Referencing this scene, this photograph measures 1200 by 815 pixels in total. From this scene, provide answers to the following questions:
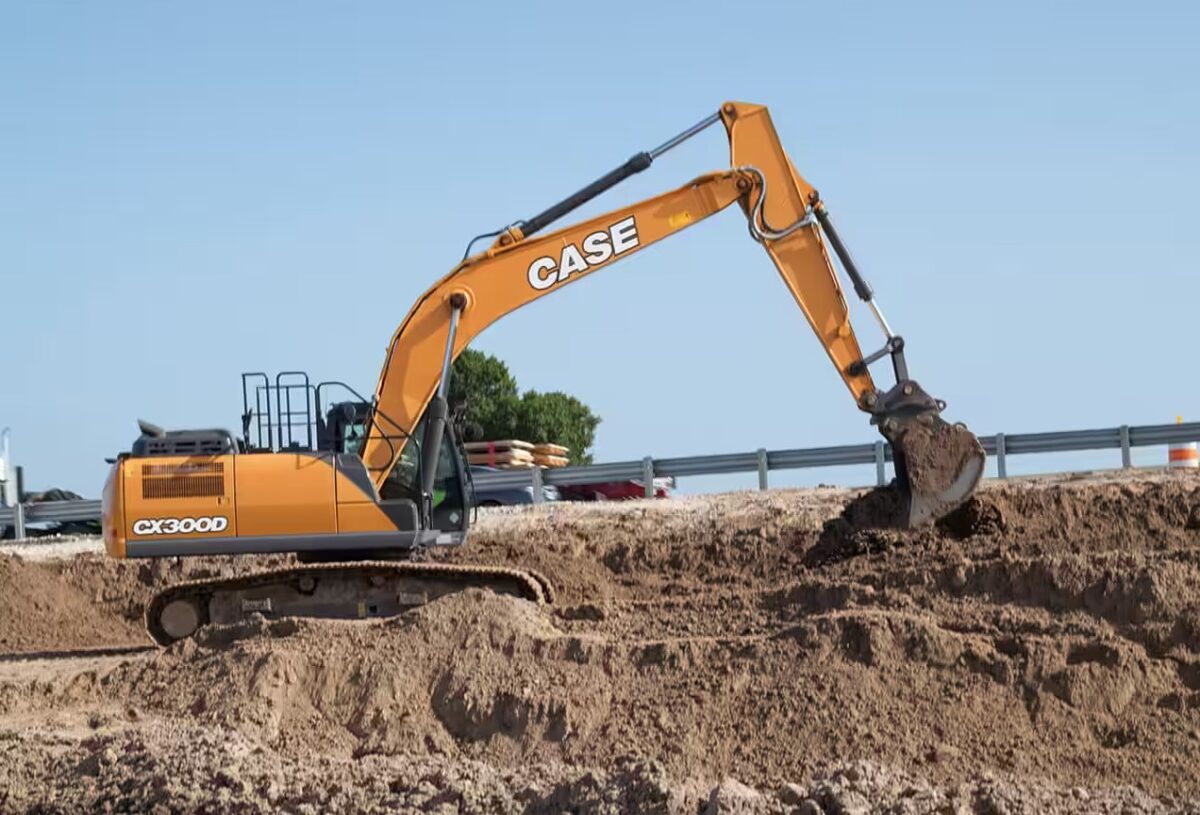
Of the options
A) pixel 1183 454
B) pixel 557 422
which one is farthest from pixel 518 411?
pixel 1183 454

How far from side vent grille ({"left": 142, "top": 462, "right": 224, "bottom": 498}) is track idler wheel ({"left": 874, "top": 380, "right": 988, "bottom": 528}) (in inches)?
224

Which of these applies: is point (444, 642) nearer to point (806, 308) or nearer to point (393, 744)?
point (393, 744)

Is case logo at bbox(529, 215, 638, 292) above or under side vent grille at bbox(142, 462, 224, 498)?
above

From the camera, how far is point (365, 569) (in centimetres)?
1466

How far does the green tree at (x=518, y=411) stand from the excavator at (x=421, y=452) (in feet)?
93.2

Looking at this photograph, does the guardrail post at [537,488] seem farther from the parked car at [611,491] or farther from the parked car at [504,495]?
the parked car at [611,491]

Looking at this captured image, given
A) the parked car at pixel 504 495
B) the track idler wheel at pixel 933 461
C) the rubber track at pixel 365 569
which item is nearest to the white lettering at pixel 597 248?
the rubber track at pixel 365 569

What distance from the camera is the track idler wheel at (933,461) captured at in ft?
47.3

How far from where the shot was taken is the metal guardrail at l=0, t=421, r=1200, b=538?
22.3 meters

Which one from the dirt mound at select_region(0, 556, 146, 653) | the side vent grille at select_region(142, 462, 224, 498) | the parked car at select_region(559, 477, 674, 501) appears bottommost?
the dirt mound at select_region(0, 556, 146, 653)

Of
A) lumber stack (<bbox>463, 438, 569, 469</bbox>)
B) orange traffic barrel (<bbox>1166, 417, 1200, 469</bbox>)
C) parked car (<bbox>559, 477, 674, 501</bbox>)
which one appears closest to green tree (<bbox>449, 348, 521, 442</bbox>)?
lumber stack (<bbox>463, 438, 569, 469</bbox>)

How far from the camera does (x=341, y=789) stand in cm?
1017

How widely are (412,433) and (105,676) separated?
10.6 ft

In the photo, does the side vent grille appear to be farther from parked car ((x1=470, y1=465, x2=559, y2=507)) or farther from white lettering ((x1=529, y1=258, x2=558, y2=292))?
parked car ((x1=470, y1=465, x2=559, y2=507))
